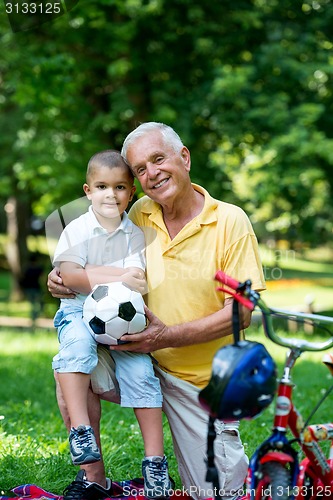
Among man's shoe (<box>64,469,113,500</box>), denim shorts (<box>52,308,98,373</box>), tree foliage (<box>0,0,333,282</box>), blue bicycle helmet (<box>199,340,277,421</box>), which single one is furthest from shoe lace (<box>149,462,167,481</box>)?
tree foliage (<box>0,0,333,282</box>)

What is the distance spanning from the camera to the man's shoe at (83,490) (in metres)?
3.58

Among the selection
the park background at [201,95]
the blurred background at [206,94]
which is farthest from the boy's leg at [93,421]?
the blurred background at [206,94]

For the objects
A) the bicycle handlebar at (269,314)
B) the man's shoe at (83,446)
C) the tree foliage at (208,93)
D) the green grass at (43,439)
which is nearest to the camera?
the bicycle handlebar at (269,314)

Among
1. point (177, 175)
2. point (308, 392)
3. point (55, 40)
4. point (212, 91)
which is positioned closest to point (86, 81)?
point (55, 40)

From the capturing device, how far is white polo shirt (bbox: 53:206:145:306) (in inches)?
144

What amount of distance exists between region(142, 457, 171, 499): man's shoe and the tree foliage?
7.66 m

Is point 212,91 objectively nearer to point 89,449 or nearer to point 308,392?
point 308,392

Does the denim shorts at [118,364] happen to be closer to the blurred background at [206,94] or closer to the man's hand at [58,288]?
the man's hand at [58,288]

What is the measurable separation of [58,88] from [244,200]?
3704 mm

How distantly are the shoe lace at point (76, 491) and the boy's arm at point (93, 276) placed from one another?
88 cm

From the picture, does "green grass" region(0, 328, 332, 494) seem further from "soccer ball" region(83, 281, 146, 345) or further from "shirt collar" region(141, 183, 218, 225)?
"shirt collar" region(141, 183, 218, 225)

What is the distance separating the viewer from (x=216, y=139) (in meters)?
13.0

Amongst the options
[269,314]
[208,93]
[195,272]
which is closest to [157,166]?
[195,272]

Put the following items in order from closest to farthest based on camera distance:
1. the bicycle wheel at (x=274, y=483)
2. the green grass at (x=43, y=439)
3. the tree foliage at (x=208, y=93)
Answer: the bicycle wheel at (x=274, y=483) < the green grass at (x=43, y=439) < the tree foliage at (x=208, y=93)
